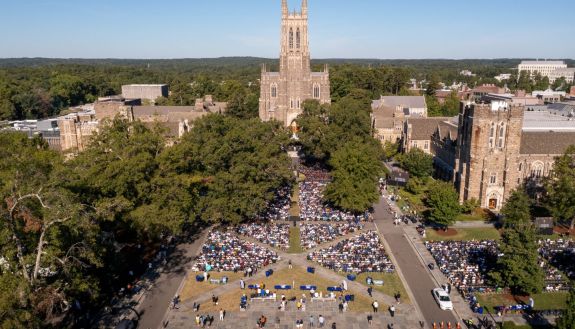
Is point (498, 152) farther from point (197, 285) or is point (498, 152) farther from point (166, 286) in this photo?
point (166, 286)

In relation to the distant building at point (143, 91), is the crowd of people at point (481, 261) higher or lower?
lower

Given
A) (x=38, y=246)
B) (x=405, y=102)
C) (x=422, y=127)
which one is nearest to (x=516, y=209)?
(x=422, y=127)

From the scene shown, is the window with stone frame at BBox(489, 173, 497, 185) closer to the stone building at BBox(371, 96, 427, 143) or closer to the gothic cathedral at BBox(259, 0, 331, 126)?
the stone building at BBox(371, 96, 427, 143)

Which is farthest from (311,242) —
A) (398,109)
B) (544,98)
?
(544,98)

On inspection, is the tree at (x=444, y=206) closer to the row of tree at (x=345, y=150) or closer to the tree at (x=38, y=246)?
the row of tree at (x=345, y=150)

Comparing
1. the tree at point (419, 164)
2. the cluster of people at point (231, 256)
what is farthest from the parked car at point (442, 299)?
the tree at point (419, 164)
